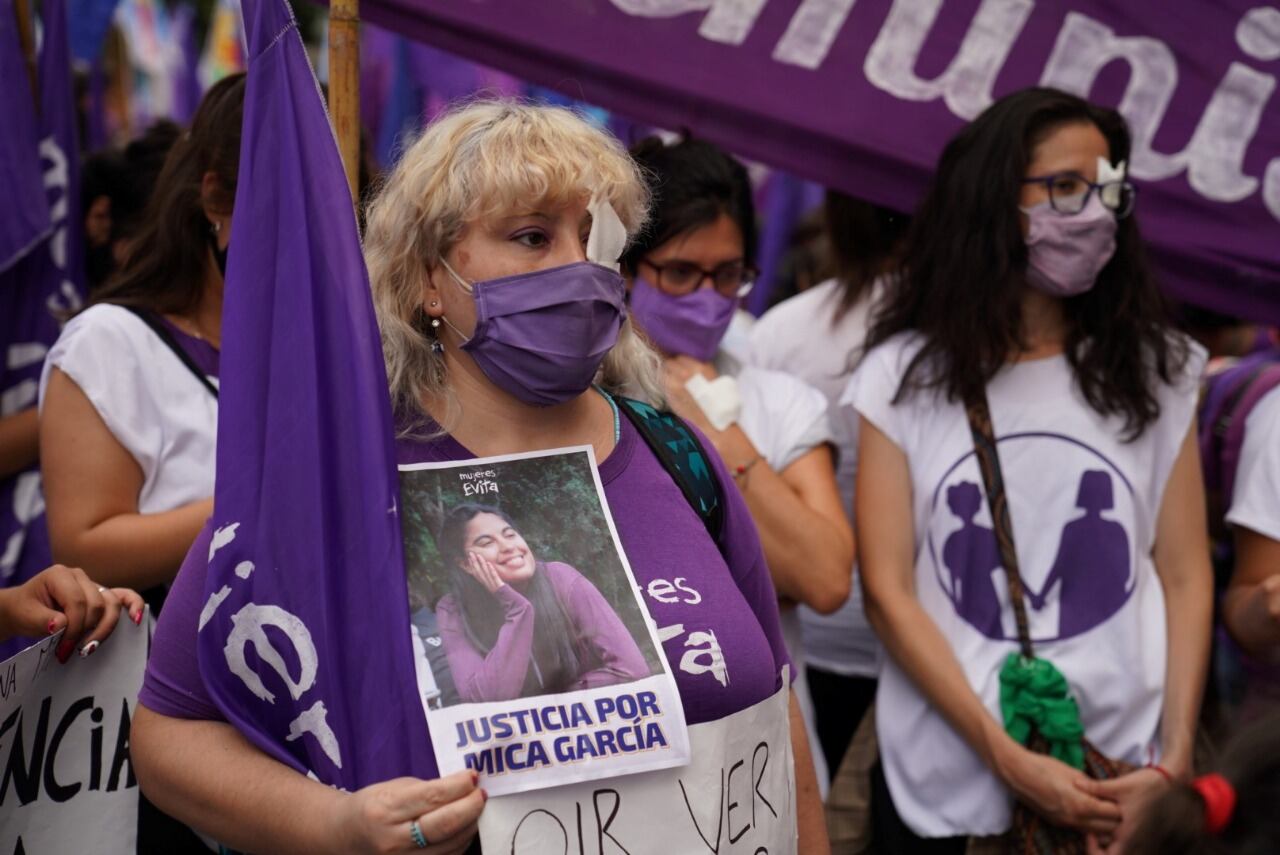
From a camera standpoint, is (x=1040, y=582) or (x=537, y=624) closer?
(x=537, y=624)

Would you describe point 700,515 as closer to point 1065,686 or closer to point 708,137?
point 1065,686

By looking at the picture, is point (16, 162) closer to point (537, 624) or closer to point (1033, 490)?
point (537, 624)

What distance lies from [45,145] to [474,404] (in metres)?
2.33

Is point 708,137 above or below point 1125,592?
above

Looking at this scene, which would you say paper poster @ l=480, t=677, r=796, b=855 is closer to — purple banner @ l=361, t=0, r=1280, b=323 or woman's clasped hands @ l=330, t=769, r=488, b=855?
woman's clasped hands @ l=330, t=769, r=488, b=855

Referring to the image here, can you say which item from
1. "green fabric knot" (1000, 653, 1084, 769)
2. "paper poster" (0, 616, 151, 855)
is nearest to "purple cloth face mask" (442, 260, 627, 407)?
"paper poster" (0, 616, 151, 855)

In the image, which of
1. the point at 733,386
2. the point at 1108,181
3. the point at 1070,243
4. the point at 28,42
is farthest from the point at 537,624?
the point at 28,42

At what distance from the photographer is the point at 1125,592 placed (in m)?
3.18

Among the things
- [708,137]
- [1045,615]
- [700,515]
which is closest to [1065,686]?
[1045,615]

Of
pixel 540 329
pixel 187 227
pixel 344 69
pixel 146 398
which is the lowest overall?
→ pixel 146 398

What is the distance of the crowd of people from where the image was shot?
2.24 m

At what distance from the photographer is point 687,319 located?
334 centimetres

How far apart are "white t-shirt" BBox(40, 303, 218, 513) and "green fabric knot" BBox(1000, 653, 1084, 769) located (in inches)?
65.7

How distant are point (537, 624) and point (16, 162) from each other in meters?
2.36
